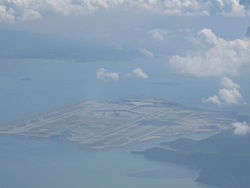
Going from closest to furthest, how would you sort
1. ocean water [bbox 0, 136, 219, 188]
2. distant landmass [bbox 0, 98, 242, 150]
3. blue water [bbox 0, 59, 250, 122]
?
ocean water [bbox 0, 136, 219, 188]
distant landmass [bbox 0, 98, 242, 150]
blue water [bbox 0, 59, 250, 122]

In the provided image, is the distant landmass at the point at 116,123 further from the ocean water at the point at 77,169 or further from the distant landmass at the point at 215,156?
the distant landmass at the point at 215,156

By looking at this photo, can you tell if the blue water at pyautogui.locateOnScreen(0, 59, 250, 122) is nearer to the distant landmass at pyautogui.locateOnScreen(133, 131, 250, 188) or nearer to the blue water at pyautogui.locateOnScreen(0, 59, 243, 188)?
the blue water at pyautogui.locateOnScreen(0, 59, 243, 188)

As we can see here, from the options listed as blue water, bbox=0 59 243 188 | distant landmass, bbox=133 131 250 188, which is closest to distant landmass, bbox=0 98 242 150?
blue water, bbox=0 59 243 188

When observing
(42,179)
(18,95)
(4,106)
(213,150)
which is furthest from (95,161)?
(18,95)

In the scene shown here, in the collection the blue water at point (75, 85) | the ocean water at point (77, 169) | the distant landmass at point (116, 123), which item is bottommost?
the ocean water at point (77, 169)

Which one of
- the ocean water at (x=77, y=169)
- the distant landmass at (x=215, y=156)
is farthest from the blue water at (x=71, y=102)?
the distant landmass at (x=215, y=156)

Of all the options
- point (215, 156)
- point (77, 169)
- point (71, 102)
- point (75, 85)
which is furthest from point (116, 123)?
point (75, 85)

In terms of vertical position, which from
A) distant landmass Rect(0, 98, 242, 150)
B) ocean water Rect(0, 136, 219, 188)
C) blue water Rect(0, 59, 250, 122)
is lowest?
ocean water Rect(0, 136, 219, 188)
